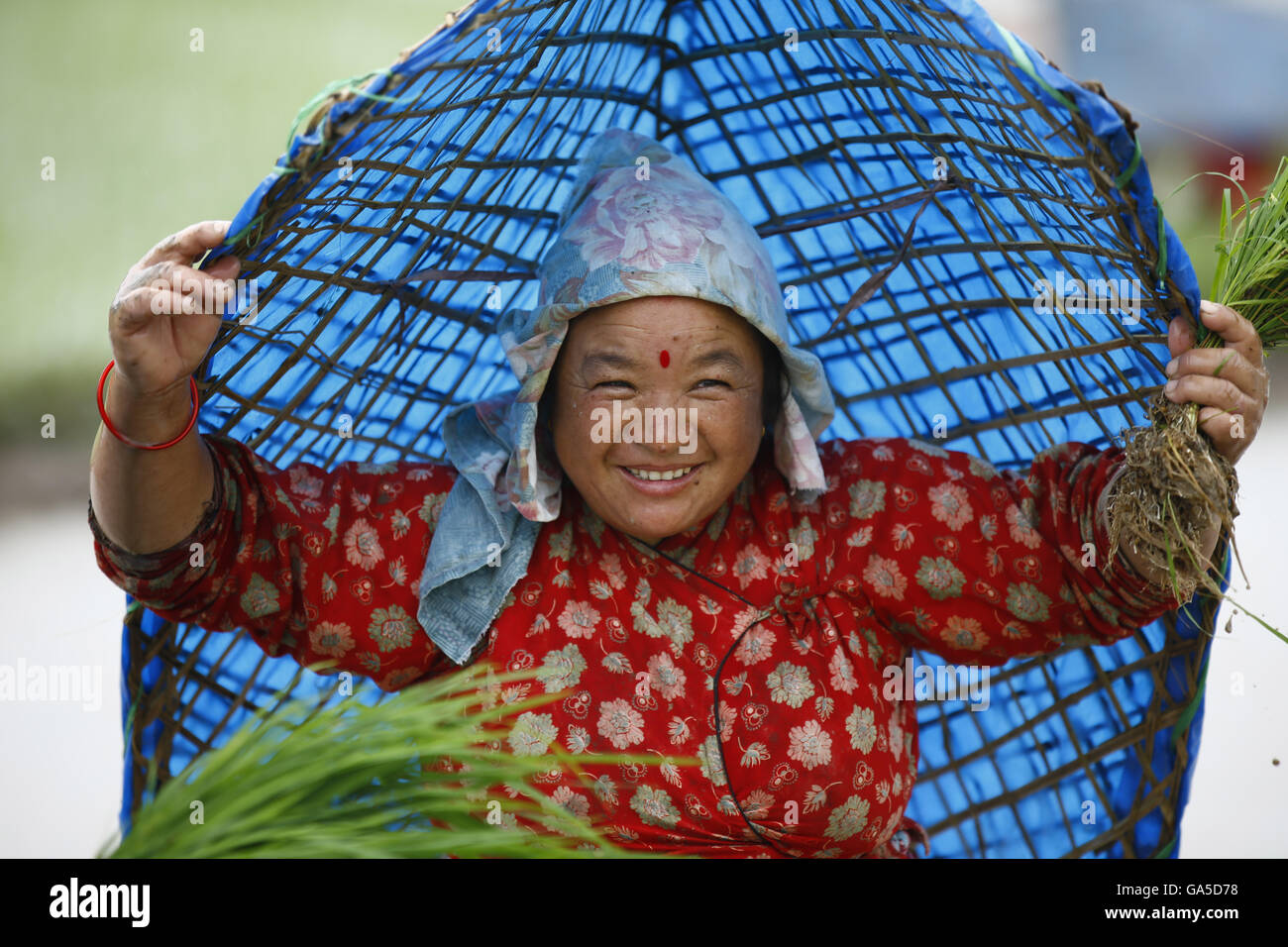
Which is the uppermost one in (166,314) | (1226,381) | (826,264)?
(826,264)

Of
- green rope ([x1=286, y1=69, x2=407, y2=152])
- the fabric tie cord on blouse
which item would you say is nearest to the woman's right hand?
green rope ([x1=286, y1=69, x2=407, y2=152])

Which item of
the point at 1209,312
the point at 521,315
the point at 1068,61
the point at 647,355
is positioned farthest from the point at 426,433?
the point at 1068,61

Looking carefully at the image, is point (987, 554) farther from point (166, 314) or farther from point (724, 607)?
point (166, 314)

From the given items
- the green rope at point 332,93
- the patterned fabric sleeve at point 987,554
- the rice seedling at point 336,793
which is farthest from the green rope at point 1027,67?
the rice seedling at point 336,793

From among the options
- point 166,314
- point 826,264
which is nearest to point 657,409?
point 166,314

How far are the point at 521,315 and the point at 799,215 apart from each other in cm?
72

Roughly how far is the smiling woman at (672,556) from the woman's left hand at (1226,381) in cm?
21

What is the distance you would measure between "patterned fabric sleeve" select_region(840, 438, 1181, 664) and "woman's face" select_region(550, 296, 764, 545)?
247 millimetres

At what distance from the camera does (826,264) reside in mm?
2361

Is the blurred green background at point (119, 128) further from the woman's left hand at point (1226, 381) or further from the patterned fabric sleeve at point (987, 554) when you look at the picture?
the woman's left hand at point (1226, 381)

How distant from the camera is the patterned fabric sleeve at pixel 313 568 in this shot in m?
1.68

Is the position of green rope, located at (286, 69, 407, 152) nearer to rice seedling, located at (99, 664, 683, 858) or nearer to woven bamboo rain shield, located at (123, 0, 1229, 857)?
woven bamboo rain shield, located at (123, 0, 1229, 857)

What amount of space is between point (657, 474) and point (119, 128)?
275 inches

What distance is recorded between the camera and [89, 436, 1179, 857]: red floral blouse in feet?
5.56
